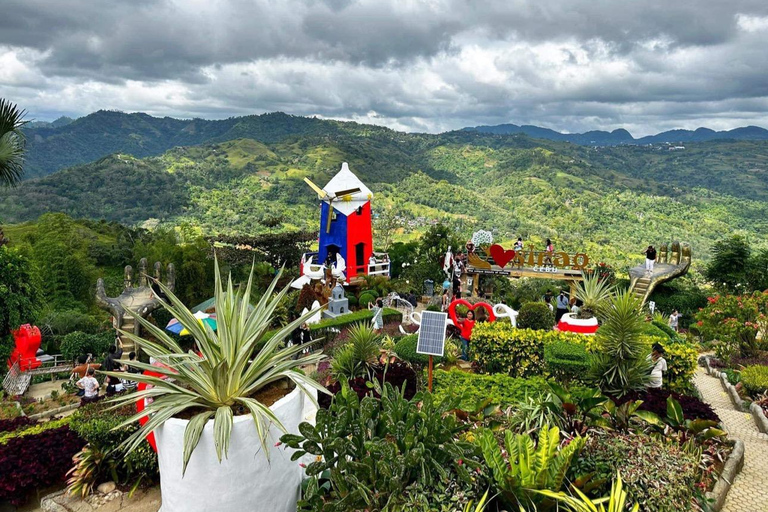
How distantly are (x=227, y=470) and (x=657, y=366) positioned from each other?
6.70 metres

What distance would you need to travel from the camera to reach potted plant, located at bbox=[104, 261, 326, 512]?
4945 mm

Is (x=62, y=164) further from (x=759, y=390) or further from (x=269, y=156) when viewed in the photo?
(x=759, y=390)

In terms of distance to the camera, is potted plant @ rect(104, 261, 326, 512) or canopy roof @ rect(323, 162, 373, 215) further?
canopy roof @ rect(323, 162, 373, 215)

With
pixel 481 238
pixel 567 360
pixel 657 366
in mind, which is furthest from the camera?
pixel 481 238

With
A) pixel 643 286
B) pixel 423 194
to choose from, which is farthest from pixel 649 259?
pixel 423 194

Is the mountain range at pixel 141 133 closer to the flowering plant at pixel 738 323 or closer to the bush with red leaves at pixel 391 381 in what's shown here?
the flowering plant at pixel 738 323

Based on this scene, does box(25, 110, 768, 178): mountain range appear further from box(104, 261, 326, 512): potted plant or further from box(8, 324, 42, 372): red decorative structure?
box(104, 261, 326, 512): potted plant

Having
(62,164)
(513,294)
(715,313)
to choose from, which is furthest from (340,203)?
(62,164)

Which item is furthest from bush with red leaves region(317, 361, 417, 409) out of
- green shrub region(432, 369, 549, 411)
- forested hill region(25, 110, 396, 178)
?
forested hill region(25, 110, 396, 178)

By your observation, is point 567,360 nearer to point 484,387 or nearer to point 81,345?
point 484,387

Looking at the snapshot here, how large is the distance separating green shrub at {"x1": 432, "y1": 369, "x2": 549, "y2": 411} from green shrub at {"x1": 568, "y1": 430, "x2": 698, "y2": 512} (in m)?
2.06

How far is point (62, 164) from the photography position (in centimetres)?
12619

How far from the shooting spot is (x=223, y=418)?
486cm

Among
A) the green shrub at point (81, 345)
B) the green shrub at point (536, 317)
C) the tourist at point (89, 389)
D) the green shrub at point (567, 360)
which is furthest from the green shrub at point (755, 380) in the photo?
the green shrub at point (81, 345)
